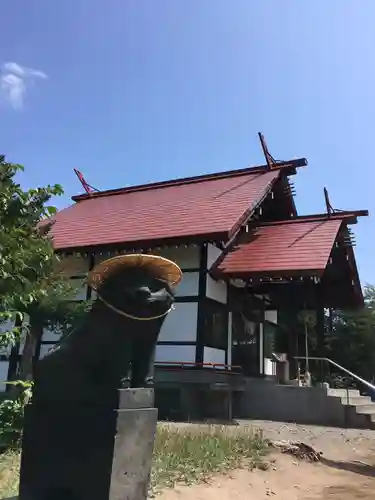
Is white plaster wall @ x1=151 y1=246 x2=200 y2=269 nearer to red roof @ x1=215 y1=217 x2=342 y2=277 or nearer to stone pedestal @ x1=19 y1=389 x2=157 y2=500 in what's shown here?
red roof @ x1=215 y1=217 x2=342 y2=277

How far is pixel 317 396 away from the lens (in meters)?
10.1

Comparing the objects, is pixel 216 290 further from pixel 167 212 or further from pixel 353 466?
pixel 353 466

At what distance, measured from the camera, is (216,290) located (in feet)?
37.0

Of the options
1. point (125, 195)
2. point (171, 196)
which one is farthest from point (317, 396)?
point (125, 195)

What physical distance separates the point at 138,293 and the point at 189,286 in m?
7.79

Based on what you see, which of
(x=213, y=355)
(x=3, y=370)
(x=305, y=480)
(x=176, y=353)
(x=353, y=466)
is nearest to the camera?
(x=305, y=480)

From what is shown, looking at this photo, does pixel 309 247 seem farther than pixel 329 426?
Yes

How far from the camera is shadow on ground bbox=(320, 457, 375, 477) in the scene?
6045 mm

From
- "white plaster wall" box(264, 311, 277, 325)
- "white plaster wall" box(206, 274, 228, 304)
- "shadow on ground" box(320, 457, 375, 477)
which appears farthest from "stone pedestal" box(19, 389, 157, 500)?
"white plaster wall" box(264, 311, 277, 325)

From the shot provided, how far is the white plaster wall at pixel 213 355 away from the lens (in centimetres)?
1049

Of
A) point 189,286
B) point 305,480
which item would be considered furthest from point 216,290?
point 305,480

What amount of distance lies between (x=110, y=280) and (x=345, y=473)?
443cm

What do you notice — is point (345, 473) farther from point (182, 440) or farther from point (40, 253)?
point (40, 253)

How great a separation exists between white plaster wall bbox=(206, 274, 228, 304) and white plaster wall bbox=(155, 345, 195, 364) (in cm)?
130
